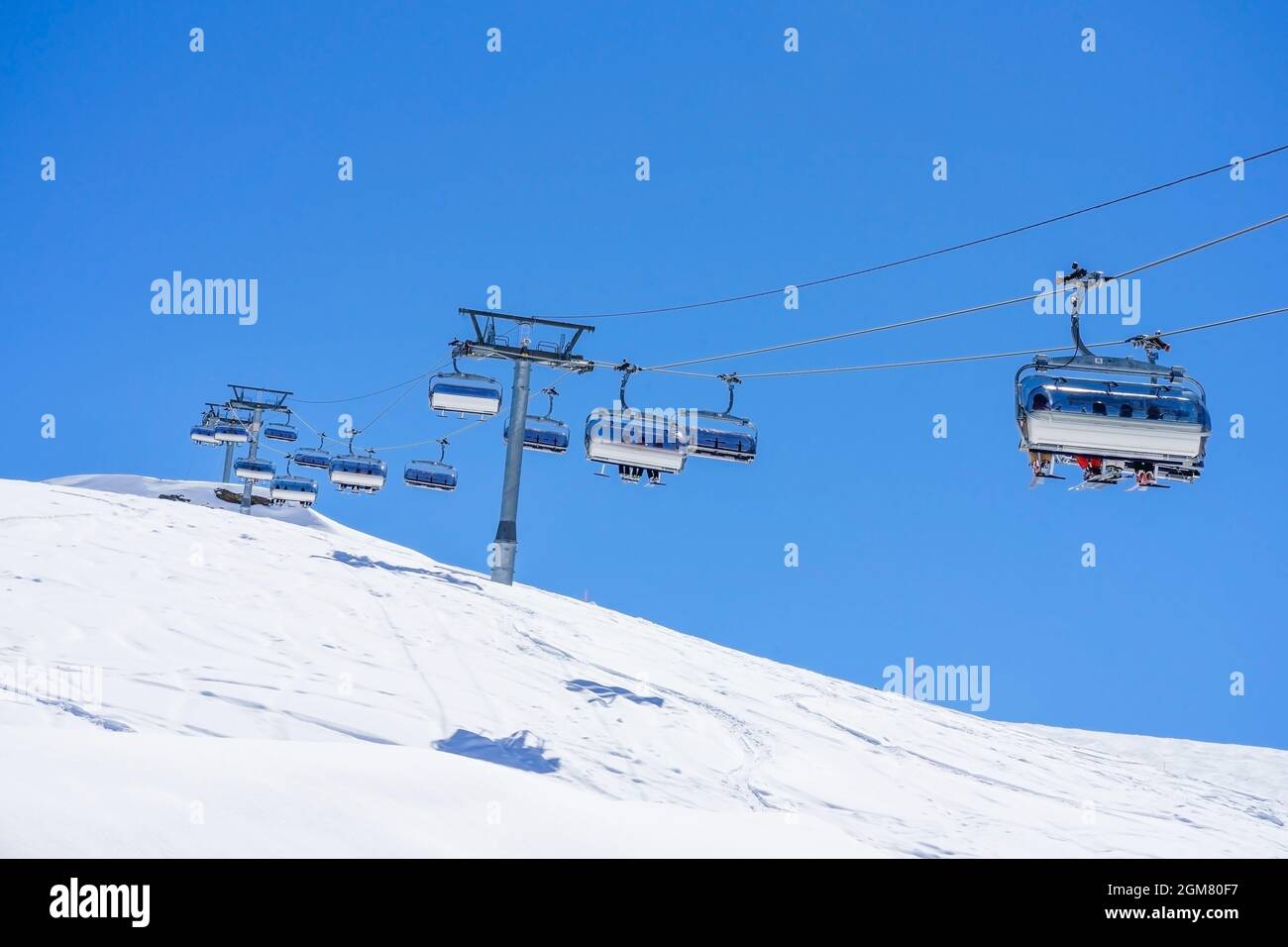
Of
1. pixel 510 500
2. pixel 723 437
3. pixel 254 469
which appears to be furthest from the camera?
pixel 254 469

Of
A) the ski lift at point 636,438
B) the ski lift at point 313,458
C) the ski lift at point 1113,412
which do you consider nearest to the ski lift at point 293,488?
the ski lift at point 313,458

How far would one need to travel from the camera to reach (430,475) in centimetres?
3197

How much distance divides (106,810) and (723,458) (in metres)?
13.5

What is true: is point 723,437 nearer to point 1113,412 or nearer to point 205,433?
point 1113,412

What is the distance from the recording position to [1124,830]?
40.3 ft

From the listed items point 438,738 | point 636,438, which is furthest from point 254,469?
point 438,738

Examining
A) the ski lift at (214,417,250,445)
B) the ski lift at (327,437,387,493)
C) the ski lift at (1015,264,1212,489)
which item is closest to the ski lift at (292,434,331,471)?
the ski lift at (327,437,387,493)

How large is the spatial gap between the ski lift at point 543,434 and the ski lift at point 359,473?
943cm

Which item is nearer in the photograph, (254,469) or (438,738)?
(438,738)

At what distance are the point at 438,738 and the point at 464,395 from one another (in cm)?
1443

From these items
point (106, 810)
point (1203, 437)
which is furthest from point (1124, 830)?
point (106, 810)

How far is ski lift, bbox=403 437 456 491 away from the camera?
31828 mm

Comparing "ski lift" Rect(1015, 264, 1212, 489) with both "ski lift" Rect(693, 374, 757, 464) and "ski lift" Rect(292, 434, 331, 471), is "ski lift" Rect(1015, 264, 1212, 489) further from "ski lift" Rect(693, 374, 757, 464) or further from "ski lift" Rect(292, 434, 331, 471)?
"ski lift" Rect(292, 434, 331, 471)
